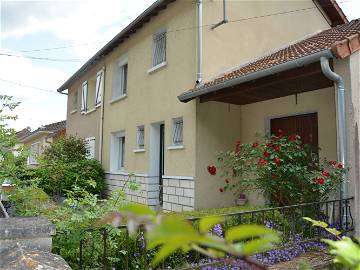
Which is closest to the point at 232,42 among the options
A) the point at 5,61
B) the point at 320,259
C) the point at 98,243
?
the point at 320,259

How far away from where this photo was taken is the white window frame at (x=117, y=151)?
1327 centimetres

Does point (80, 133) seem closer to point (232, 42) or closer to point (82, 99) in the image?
point (82, 99)

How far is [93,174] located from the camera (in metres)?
12.9

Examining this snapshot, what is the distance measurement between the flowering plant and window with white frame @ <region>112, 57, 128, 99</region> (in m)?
7.86

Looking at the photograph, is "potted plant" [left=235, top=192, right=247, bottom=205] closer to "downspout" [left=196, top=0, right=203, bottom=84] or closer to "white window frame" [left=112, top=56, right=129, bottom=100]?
"downspout" [left=196, top=0, right=203, bottom=84]

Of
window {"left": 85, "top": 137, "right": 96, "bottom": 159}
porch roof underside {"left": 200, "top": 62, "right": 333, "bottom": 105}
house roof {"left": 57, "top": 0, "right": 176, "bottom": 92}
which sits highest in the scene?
house roof {"left": 57, "top": 0, "right": 176, "bottom": 92}

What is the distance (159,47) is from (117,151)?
4.50 m

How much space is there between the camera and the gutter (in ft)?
18.3

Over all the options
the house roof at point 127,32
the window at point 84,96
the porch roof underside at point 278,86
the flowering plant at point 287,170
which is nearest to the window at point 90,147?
the window at point 84,96

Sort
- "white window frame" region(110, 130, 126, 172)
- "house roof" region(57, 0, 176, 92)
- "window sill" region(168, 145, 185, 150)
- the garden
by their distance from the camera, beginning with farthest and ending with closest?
1. "white window frame" region(110, 130, 126, 172)
2. "house roof" region(57, 0, 176, 92)
3. "window sill" region(168, 145, 185, 150)
4. the garden

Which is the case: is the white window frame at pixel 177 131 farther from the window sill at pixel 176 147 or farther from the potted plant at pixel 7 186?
the potted plant at pixel 7 186

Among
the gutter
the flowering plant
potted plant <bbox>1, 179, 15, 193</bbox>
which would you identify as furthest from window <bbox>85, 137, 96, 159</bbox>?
potted plant <bbox>1, 179, 15, 193</bbox>

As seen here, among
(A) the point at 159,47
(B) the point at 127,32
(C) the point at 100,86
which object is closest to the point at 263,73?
(A) the point at 159,47

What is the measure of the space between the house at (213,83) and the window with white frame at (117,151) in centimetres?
60
